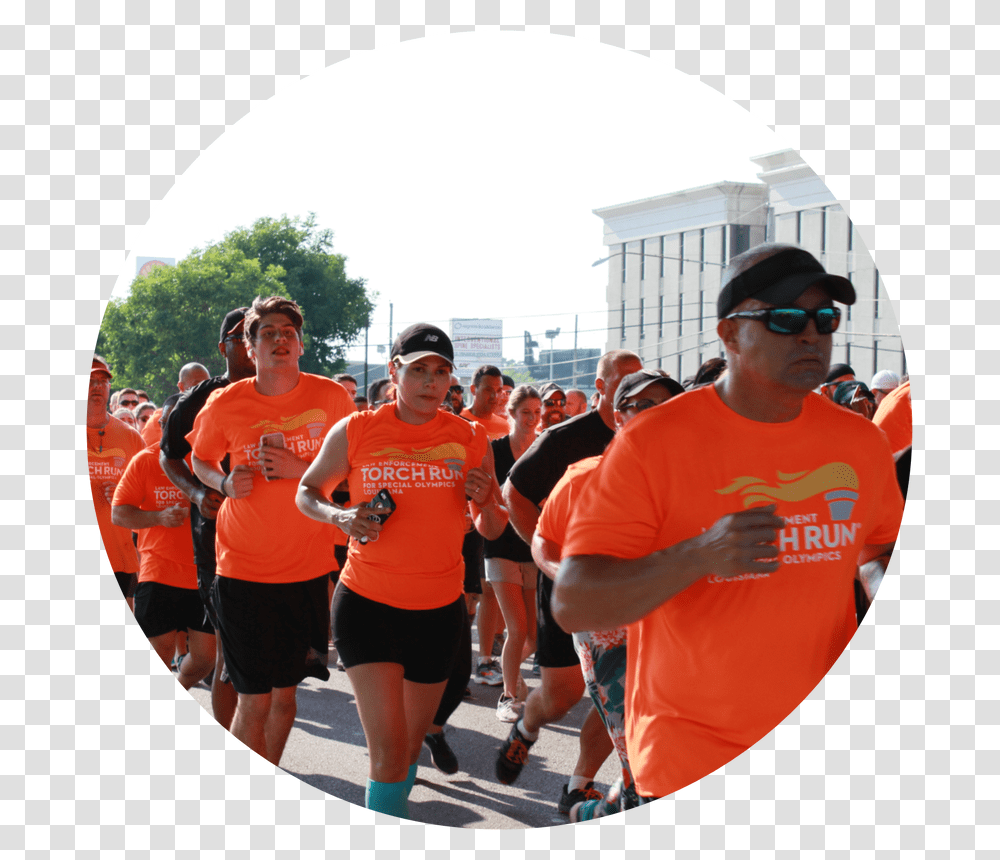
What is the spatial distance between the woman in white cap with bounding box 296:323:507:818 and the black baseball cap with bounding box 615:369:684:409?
2.01ft

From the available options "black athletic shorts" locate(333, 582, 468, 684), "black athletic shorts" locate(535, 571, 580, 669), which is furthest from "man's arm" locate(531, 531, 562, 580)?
"black athletic shorts" locate(535, 571, 580, 669)

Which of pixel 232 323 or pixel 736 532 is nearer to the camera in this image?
pixel 736 532

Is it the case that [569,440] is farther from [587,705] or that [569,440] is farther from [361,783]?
[587,705]

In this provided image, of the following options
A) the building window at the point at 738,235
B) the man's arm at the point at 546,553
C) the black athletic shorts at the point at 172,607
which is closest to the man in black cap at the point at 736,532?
the man's arm at the point at 546,553

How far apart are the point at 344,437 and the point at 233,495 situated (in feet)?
1.94

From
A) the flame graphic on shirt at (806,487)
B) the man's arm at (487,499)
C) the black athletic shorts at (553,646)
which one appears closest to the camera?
the flame graphic on shirt at (806,487)

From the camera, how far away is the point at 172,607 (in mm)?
4629

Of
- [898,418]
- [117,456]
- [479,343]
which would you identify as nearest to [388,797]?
[898,418]

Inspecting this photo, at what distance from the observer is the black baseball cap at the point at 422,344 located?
3314 millimetres

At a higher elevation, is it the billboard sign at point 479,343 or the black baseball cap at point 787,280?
the billboard sign at point 479,343

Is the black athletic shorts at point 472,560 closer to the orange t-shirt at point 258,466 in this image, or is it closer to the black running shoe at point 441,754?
the black running shoe at point 441,754

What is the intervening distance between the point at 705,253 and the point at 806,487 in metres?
1.57

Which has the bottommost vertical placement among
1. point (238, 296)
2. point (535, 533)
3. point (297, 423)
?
point (535, 533)

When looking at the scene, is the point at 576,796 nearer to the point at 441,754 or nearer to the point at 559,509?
the point at 441,754
